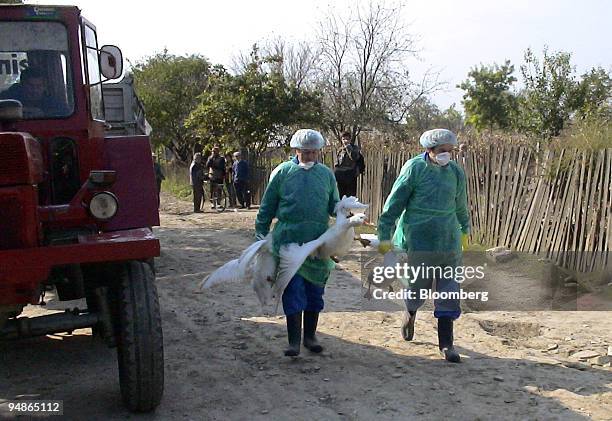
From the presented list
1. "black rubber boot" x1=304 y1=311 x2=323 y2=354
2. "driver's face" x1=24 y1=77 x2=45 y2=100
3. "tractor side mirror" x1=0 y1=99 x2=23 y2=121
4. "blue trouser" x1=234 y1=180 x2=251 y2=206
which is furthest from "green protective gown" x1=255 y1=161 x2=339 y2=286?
"blue trouser" x1=234 y1=180 x2=251 y2=206

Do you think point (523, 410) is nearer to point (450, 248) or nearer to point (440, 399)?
point (440, 399)

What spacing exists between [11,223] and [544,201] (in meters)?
6.72

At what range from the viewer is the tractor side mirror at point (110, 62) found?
5.17 m

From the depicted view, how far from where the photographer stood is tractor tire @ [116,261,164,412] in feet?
14.3

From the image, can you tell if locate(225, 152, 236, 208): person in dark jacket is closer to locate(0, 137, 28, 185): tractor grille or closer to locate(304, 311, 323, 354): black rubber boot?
locate(304, 311, 323, 354): black rubber boot

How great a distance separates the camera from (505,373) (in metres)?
5.25

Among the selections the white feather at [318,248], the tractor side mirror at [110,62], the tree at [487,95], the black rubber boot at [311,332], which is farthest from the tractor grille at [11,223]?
the tree at [487,95]

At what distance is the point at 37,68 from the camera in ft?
16.2

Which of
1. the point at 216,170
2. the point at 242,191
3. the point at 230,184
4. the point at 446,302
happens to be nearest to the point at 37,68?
the point at 446,302

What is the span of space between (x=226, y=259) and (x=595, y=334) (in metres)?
5.55

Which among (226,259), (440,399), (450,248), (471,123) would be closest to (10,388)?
(440,399)

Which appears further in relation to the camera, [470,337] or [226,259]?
[226,259]

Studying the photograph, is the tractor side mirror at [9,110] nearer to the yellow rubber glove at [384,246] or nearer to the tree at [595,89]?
the yellow rubber glove at [384,246]

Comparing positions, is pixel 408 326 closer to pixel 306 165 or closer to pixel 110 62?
pixel 306 165
